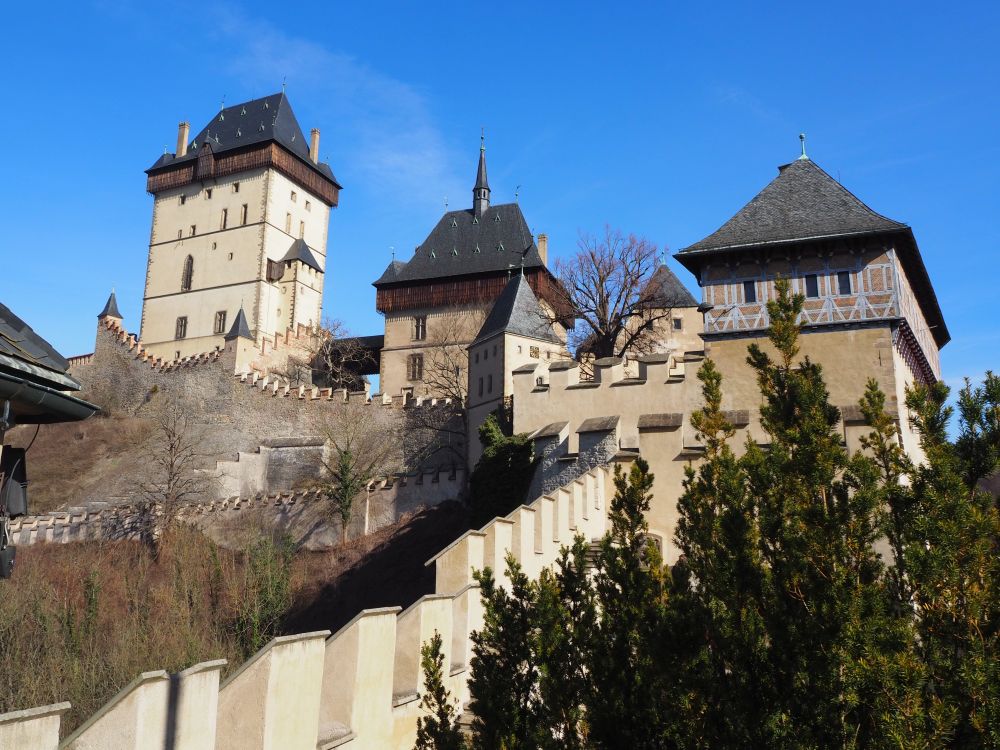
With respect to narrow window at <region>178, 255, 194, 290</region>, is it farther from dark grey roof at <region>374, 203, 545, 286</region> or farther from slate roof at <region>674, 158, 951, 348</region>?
→ slate roof at <region>674, 158, 951, 348</region>

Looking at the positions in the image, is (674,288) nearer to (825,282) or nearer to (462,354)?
(462,354)

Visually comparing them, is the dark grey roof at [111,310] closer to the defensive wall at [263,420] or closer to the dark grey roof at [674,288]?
the defensive wall at [263,420]

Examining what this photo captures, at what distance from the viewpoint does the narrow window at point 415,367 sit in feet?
140

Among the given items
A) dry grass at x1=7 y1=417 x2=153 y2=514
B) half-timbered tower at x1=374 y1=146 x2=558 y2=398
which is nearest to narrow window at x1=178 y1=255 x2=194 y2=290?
dry grass at x1=7 y1=417 x2=153 y2=514

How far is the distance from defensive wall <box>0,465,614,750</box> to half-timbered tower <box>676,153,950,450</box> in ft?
39.1

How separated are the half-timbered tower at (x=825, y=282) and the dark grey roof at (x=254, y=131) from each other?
40946 mm

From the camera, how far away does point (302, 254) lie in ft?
172

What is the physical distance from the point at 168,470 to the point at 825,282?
29.5 m

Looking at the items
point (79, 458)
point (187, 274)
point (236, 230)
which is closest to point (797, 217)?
point (79, 458)

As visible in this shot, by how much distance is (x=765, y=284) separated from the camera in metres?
18.6

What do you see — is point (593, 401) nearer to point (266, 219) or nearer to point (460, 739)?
point (460, 739)

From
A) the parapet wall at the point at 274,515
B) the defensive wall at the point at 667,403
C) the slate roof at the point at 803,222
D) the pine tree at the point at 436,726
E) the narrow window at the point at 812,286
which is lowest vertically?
the pine tree at the point at 436,726

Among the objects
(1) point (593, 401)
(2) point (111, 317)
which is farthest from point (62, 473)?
(1) point (593, 401)

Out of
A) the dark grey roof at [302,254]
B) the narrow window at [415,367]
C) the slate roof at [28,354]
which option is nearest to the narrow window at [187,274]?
the dark grey roof at [302,254]
